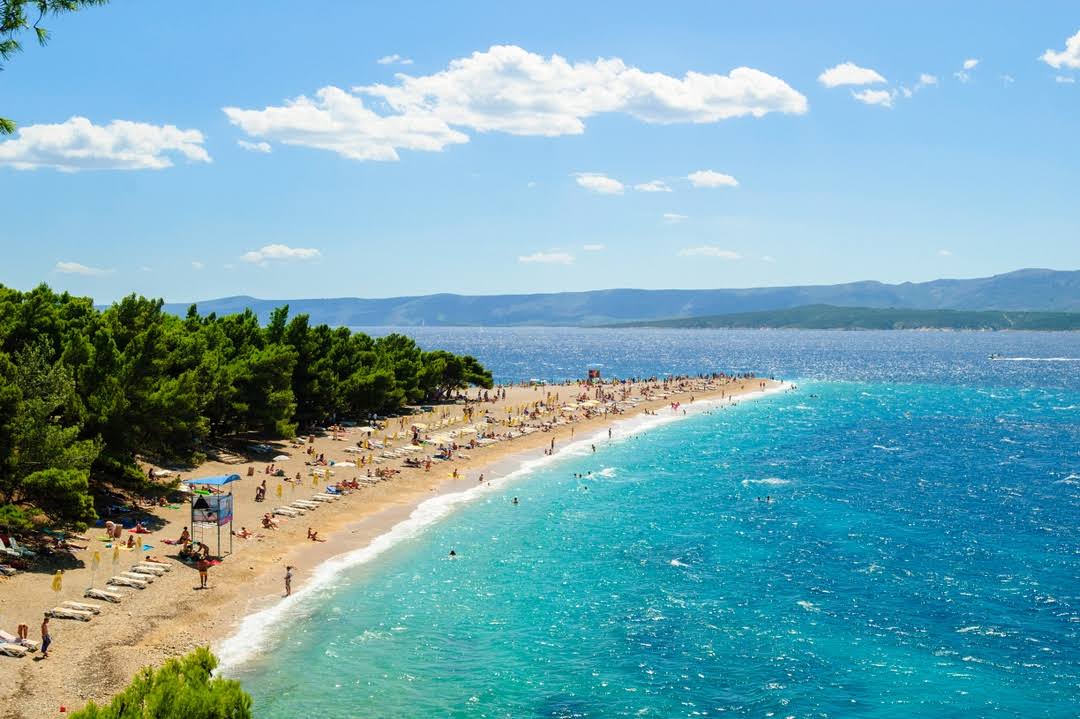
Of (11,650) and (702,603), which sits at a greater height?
(11,650)

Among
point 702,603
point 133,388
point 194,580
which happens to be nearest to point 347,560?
point 194,580

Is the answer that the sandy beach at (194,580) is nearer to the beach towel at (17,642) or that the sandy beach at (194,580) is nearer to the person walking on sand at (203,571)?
the person walking on sand at (203,571)

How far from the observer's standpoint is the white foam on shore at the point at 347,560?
29.1 m

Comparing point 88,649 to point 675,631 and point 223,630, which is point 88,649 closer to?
point 223,630

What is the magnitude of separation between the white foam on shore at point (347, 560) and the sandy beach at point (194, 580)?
60 centimetres

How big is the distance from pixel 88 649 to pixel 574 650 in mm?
17549

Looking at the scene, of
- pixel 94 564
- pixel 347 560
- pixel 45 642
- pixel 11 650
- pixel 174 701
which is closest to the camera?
pixel 174 701

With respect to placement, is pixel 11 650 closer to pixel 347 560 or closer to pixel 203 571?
pixel 203 571

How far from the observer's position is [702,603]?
→ 35031 millimetres

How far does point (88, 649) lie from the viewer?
27312 mm

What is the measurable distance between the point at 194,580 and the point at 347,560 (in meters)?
7.57

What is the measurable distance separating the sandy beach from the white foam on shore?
60cm

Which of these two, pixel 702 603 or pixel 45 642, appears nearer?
pixel 45 642

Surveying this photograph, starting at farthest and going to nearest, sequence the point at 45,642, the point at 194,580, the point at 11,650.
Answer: the point at 194,580, the point at 45,642, the point at 11,650
